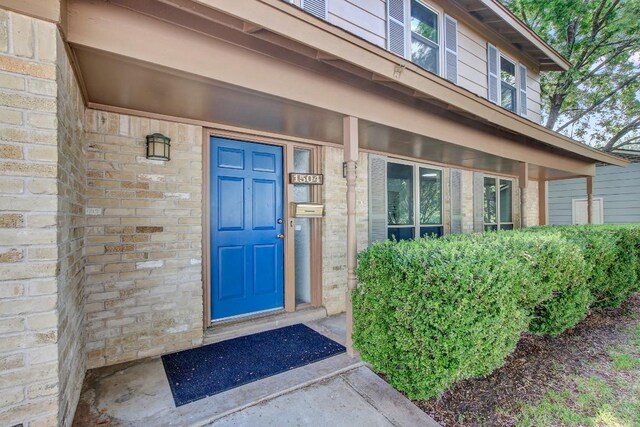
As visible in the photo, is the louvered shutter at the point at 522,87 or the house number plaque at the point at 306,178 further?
the louvered shutter at the point at 522,87

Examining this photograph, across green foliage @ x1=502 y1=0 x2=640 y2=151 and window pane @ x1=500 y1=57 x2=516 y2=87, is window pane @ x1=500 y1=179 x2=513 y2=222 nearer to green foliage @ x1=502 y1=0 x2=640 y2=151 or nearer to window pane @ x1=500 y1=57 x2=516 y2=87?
window pane @ x1=500 y1=57 x2=516 y2=87

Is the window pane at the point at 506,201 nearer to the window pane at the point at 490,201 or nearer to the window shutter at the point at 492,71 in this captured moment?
the window pane at the point at 490,201

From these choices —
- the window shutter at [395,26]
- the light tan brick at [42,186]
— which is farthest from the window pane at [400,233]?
the light tan brick at [42,186]

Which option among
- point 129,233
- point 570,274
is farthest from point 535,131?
A: point 129,233

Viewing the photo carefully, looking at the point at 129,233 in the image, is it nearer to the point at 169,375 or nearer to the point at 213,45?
the point at 169,375

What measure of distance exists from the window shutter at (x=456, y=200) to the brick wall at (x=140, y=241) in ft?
14.2

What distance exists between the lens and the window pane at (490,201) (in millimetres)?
6461

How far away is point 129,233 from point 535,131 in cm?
531

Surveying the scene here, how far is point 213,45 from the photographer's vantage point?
1.97m

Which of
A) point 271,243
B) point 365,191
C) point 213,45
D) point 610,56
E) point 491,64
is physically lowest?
point 271,243

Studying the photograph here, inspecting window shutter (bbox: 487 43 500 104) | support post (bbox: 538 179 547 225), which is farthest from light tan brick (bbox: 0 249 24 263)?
support post (bbox: 538 179 547 225)

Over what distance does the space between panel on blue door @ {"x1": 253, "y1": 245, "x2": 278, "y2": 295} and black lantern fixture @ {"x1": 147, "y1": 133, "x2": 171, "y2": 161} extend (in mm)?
1341

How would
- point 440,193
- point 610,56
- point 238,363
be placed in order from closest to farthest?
point 238,363 → point 440,193 → point 610,56

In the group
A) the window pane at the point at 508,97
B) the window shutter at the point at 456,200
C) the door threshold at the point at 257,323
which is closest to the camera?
the door threshold at the point at 257,323
